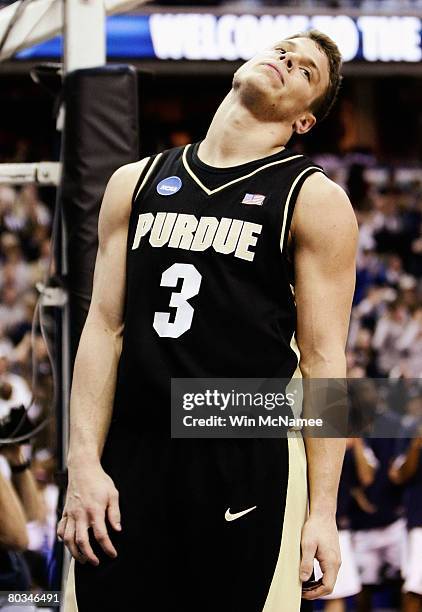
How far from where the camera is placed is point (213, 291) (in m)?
2.81

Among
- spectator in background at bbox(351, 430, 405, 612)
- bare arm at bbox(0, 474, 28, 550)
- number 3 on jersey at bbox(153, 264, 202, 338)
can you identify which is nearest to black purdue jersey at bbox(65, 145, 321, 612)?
number 3 on jersey at bbox(153, 264, 202, 338)

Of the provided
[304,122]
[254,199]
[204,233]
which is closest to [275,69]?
[304,122]

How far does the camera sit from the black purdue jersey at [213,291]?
9.18 ft

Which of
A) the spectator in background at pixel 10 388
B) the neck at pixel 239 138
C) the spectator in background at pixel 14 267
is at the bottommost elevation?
the spectator in background at pixel 10 388

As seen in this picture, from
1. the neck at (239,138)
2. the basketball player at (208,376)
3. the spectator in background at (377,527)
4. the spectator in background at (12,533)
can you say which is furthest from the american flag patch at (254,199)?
the spectator in background at (377,527)

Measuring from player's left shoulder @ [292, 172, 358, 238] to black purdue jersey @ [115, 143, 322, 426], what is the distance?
0.02 m

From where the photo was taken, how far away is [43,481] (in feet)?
26.9

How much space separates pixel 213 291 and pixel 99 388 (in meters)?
0.40

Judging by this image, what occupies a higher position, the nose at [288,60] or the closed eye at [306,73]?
the nose at [288,60]

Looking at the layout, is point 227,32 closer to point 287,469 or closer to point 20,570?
point 20,570

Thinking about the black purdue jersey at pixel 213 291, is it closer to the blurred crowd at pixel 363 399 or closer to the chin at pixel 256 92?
the chin at pixel 256 92

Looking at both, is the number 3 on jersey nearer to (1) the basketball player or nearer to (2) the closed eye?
(1) the basketball player

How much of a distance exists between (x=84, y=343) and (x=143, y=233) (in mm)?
332

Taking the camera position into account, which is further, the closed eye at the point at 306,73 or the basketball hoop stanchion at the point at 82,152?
the basketball hoop stanchion at the point at 82,152
